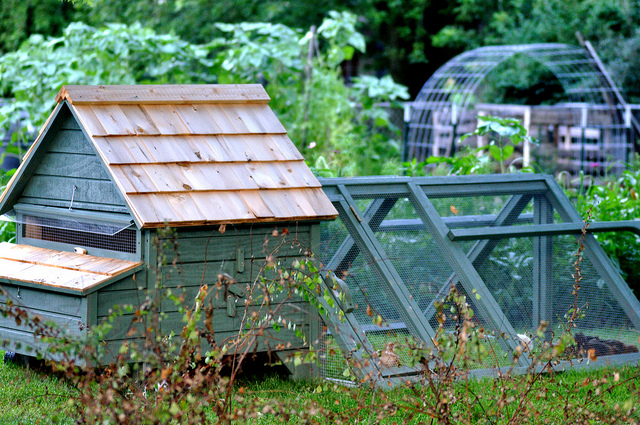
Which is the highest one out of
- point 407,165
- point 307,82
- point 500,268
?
point 307,82

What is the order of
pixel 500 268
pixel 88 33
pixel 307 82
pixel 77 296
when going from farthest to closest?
pixel 307 82
pixel 88 33
pixel 500 268
pixel 77 296

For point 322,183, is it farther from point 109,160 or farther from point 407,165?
point 407,165

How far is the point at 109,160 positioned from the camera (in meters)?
3.44

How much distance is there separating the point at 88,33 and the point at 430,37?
13.5 meters

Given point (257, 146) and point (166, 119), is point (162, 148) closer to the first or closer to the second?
point (166, 119)

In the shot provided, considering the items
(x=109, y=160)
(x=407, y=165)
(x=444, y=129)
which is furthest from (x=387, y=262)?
(x=444, y=129)

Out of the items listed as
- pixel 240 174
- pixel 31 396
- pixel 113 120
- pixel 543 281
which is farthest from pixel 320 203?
pixel 31 396

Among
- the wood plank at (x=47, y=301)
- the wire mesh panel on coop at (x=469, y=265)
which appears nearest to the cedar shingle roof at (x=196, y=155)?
the wire mesh panel on coop at (x=469, y=265)

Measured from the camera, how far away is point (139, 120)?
147 inches

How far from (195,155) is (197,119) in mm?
273

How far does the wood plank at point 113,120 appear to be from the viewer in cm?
360

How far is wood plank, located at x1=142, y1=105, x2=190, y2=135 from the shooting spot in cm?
377

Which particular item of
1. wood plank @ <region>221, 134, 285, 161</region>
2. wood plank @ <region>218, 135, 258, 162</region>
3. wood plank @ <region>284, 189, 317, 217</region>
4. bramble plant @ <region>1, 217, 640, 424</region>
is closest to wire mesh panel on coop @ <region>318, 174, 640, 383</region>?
bramble plant @ <region>1, 217, 640, 424</region>

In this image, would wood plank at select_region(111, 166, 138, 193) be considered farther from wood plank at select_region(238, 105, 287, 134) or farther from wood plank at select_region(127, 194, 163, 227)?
wood plank at select_region(238, 105, 287, 134)
